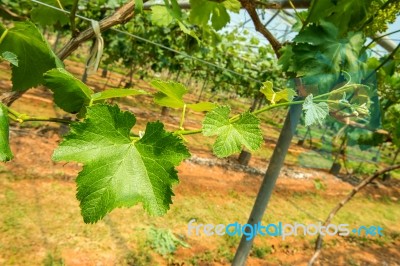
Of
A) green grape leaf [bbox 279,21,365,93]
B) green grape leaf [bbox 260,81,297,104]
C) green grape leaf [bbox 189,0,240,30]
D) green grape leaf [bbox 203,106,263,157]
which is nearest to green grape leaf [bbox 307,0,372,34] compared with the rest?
green grape leaf [bbox 279,21,365,93]

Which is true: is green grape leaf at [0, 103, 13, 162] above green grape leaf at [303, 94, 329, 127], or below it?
below

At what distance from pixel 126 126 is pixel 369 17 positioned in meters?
1.07

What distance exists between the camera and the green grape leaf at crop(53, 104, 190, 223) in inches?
19.7

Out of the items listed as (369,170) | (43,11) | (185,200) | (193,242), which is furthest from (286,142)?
(369,170)

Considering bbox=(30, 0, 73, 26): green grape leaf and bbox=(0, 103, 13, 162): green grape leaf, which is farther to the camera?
bbox=(30, 0, 73, 26): green grape leaf

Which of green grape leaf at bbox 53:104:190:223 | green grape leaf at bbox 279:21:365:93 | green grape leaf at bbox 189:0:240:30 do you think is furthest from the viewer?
green grape leaf at bbox 189:0:240:30

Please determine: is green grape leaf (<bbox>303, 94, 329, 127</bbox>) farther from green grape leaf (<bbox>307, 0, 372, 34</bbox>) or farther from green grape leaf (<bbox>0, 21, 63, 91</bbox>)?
green grape leaf (<bbox>307, 0, 372, 34</bbox>)

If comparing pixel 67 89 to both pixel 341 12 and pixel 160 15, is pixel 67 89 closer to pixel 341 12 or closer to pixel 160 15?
pixel 341 12

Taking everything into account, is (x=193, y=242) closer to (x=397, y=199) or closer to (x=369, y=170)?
(x=397, y=199)

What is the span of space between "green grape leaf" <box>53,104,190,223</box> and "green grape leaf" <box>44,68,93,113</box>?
0.09 m

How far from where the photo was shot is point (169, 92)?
0.61m

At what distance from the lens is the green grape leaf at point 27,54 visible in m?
0.64

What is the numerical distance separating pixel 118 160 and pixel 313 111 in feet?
1.10

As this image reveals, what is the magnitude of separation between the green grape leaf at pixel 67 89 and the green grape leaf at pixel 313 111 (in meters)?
0.37
